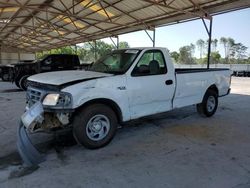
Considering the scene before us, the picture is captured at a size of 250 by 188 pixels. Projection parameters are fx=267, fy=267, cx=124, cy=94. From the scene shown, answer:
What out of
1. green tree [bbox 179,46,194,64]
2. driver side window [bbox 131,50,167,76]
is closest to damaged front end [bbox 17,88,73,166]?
driver side window [bbox 131,50,167,76]

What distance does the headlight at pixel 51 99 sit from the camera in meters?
4.38

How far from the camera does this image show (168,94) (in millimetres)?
5922

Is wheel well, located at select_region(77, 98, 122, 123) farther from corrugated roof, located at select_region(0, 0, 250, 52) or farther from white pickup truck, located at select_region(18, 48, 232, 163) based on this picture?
corrugated roof, located at select_region(0, 0, 250, 52)

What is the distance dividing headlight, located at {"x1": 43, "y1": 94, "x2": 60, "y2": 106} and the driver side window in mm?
1603

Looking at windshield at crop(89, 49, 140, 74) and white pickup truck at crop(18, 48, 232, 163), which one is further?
windshield at crop(89, 49, 140, 74)

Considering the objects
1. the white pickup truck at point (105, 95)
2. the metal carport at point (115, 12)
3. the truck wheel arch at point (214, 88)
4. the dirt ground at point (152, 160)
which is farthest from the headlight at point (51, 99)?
the metal carport at point (115, 12)

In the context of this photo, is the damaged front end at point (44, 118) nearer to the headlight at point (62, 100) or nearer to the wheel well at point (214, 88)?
the headlight at point (62, 100)

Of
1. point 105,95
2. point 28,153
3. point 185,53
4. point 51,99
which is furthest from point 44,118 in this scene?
point 185,53

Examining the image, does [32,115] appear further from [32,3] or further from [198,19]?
[32,3]

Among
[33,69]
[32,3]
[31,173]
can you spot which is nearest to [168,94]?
[31,173]

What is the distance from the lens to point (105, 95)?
4746 mm

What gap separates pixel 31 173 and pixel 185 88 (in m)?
3.97

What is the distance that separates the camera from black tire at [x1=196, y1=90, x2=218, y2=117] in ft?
23.5

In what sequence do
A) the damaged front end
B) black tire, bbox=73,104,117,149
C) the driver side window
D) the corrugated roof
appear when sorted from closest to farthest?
the damaged front end, black tire, bbox=73,104,117,149, the driver side window, the corrugated roof
